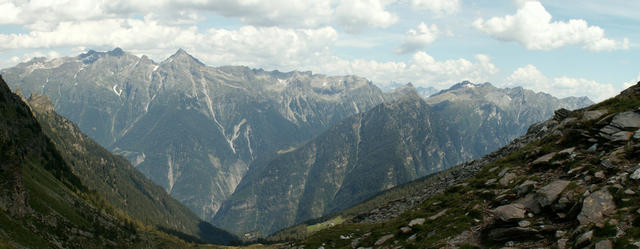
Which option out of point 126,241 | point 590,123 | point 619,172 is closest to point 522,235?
point 619,172

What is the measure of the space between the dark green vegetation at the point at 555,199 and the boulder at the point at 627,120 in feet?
0.24

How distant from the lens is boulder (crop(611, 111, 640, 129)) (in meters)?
36.1

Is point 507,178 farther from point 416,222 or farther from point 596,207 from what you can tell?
point 596,207

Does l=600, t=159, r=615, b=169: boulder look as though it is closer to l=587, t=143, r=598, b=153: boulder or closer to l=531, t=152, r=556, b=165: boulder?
l=587, t=143, r=598, b=153: boulder

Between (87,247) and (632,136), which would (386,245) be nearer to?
(632,136)

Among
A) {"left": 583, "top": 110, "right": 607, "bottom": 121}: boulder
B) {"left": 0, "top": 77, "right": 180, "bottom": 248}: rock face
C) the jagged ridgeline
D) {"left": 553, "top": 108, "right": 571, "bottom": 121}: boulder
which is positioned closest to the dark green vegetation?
{"left": 583, "top": 110, "right": 607, "bottom": 121}: boulder

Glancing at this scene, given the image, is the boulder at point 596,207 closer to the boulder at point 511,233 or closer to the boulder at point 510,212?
the boulder at point 511,233

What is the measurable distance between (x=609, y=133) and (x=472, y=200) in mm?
13580

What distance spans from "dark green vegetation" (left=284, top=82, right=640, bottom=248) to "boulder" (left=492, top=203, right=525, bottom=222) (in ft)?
0.23

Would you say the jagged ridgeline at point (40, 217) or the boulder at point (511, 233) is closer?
the boulder at point (511, 233)

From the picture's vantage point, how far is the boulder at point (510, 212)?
29.9 meters

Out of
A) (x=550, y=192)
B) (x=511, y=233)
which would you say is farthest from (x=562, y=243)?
(x=550, y=192)

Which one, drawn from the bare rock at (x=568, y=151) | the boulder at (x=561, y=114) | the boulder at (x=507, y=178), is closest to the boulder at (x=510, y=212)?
the boulder at (x=507, y=178)

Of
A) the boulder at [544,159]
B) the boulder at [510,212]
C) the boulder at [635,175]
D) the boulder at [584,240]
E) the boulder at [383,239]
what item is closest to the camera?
the boulder at [584,240]
